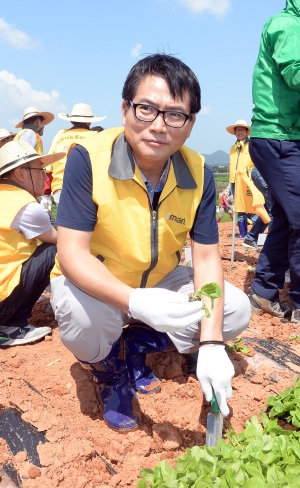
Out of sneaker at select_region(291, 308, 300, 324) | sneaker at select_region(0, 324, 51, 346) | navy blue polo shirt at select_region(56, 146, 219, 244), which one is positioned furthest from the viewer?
sneaker at select_region(291, 308, 300, 324)

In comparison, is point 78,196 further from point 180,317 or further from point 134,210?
point 180,317

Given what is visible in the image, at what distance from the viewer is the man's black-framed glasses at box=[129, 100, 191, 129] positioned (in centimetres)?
185

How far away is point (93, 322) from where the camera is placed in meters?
2.02

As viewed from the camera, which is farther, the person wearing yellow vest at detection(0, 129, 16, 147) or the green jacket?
the person wearing yellow vest at detection(0, 129, 16, 147)

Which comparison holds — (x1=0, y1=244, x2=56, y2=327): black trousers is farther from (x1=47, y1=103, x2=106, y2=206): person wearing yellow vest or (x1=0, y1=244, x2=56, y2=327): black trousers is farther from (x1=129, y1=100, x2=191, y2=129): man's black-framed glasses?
(x1=47, y1=103, x2=106, y2=206): person wearing yellow vest

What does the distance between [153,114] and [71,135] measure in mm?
4020

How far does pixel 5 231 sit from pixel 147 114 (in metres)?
1.39

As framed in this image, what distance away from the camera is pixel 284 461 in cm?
158

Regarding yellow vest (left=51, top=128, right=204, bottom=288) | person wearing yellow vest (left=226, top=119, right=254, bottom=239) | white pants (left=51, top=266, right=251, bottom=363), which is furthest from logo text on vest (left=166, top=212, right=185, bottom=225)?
person wearing yellow vest (left=226, top=119, right=254, bottom=239)

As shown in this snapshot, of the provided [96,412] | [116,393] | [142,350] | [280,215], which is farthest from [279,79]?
[96,412]

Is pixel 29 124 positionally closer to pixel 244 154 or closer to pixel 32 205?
pixel 244 154

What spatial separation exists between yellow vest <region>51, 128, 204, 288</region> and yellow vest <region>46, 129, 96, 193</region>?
334cm

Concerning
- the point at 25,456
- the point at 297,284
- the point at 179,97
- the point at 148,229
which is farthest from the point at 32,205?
the point at 297,284

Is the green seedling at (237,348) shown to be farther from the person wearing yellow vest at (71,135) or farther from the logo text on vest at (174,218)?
the person wearing yellow vest at (71,135)
